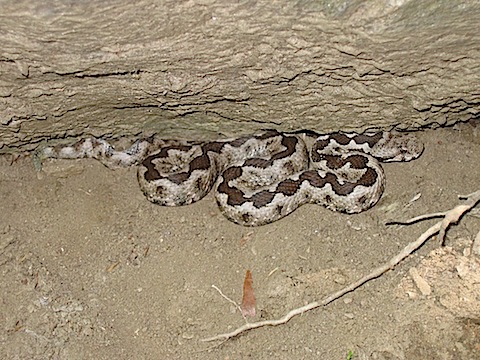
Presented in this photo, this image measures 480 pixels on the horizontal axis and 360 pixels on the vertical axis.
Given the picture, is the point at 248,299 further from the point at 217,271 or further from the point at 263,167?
the point at 263,167

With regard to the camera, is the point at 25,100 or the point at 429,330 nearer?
the point at 429,330

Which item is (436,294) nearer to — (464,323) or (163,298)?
(464,323)

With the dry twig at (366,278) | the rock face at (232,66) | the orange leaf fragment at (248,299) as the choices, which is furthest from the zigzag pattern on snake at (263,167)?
the dry twig at (366,278)

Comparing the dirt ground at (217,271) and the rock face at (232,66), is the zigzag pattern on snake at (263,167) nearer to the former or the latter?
the dirt ground at (217,271)

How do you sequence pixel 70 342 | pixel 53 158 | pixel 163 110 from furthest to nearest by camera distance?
1. pixel 53 158
2. pixel 163 110
3. pixel 70 342

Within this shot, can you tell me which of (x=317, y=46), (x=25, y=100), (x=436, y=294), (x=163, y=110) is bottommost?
(x=436, y=294)

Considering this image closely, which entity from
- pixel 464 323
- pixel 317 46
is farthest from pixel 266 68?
pixel 464 323
